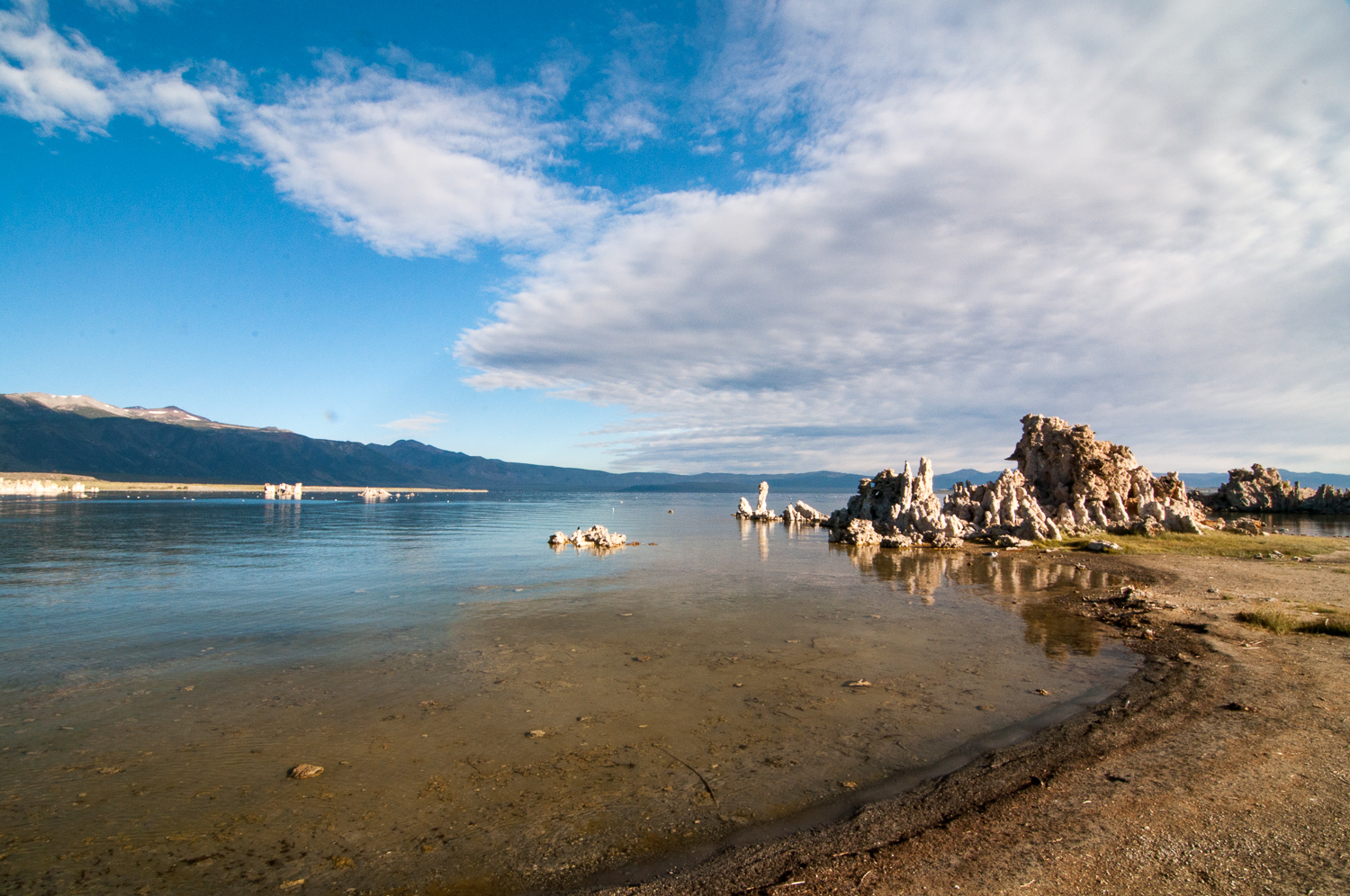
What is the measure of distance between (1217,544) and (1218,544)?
0.13 feet

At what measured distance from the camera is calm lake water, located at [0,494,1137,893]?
6.69 meters

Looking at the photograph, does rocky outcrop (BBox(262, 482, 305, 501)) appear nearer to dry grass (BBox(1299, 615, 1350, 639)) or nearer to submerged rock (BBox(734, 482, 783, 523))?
submerged rock (BBox(734, 482, 783, 523))

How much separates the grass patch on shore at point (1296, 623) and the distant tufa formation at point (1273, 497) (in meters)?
88.5

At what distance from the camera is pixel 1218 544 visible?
34.1 meters

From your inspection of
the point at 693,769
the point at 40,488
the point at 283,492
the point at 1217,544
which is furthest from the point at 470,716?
the point at 40,488

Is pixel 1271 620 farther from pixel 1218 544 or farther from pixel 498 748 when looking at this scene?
pixel 1218 544

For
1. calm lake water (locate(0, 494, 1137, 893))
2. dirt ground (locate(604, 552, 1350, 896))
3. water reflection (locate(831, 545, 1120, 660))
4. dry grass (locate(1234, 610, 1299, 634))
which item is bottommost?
calm lake water (locate(0, 494, 1137, 893))

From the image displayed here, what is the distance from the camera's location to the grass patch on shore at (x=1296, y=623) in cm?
1455

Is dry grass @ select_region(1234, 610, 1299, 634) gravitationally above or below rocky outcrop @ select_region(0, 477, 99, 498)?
below

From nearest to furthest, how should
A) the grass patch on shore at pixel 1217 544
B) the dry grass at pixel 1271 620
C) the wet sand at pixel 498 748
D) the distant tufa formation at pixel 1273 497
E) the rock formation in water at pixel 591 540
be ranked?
1. the wet sand at pixel 498 748
2. the dry grass at pixel 1271 620
3. the grass patch on shore at pixel 1217 544
4. the rock formation in water at pixel 591 540
5. the distant tufa formation at pixel 1273 497

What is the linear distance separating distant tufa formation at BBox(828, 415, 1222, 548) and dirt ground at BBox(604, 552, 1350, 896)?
3098 centimetres

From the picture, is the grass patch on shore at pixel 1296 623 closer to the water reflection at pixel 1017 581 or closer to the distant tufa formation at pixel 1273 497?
the water reflection at pixel 1017 581

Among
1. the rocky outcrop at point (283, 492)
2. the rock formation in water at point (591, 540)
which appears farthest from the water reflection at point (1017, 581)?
the rocky outcrop at point (283, 492)

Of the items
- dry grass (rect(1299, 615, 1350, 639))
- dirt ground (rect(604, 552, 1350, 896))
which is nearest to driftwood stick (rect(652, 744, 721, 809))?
dirt ground (rect(604, 552, 1350, 896))
